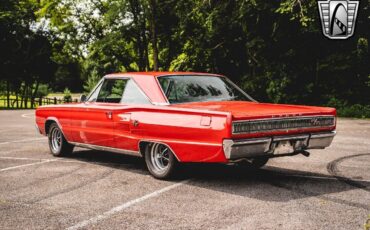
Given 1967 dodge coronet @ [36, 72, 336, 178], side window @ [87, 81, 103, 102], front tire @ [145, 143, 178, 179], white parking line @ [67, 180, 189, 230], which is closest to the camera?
white parking line @ [67, 180, 189, 230]

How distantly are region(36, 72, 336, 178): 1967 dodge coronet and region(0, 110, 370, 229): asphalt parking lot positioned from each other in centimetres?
40

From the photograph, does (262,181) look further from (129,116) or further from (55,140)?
(55,140)

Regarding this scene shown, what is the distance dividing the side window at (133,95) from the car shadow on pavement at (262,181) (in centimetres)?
106

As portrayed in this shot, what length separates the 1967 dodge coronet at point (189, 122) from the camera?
570 cm

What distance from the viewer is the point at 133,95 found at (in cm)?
706

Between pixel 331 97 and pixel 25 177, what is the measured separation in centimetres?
2025

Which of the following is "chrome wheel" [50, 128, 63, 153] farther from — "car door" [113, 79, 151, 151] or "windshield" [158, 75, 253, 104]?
"windshield" [158, 75, 253, 104]

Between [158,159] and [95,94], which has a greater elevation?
[95,94]

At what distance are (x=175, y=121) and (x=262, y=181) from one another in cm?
144

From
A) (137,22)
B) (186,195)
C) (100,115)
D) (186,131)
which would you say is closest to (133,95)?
(100,115)

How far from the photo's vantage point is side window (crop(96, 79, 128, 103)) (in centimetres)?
747

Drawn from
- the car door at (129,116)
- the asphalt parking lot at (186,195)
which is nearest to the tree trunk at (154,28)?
the asphalt parking lot at (186,195)

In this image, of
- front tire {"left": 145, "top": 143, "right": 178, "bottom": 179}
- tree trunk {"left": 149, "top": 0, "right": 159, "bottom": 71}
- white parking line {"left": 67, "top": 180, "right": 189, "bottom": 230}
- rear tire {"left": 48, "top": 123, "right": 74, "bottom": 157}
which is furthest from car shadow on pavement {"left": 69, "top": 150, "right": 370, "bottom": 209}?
tree trunk {"left": 149, "top": 0, "right": 159, "bottom": 71}

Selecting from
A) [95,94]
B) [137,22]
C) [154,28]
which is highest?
[137,22]
